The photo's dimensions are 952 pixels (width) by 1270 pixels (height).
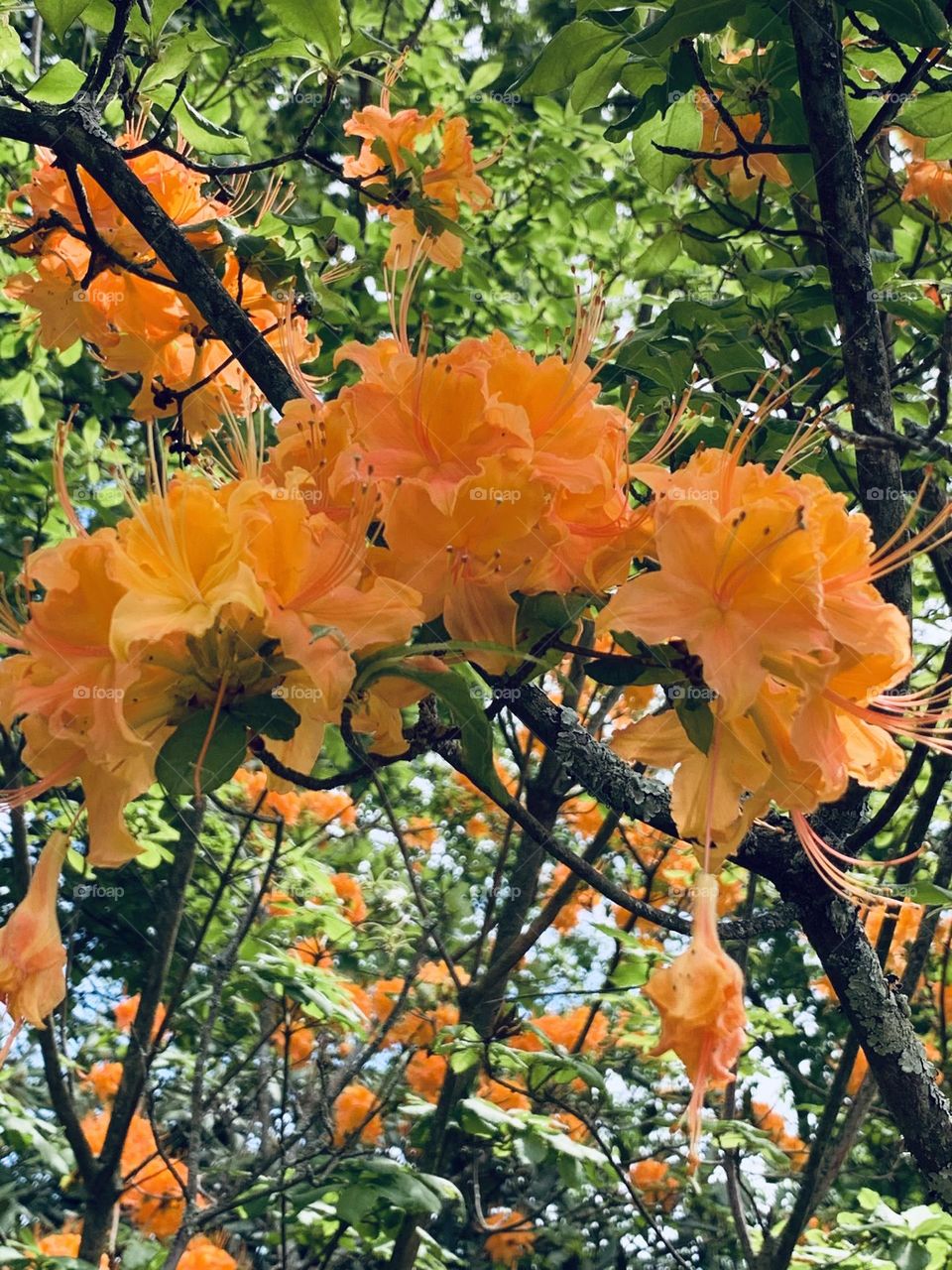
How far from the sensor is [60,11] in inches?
72.6

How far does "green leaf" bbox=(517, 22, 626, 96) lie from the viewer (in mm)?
1732

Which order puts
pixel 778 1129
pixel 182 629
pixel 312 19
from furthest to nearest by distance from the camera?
pixel 778 1129 → pixel 312 19 → pixel 182 629

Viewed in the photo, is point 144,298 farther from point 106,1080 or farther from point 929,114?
point 106,1080

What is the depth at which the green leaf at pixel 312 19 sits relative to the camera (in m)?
2.05

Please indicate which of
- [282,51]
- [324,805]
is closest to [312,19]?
[282,51]

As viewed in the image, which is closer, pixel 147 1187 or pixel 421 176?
pixel 421 176

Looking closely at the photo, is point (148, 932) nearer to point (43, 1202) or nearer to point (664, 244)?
point (43, 1202)

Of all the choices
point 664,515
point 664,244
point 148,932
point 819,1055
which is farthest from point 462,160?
point 819,1055

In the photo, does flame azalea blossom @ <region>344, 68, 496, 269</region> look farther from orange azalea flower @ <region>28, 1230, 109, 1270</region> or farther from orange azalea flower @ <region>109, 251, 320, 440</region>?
orange azalea flower @ <region>28, 1230, 109, 1270</region>

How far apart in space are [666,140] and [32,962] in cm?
176

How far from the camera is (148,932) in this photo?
6.15m

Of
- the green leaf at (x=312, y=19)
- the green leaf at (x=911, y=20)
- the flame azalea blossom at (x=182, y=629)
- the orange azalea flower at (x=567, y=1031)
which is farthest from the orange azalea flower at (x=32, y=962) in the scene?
the orange azalea flower at (x=567, y=1031)

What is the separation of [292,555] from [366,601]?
7 centimetres

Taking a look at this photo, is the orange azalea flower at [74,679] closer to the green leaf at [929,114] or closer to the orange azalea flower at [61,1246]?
the green leaf at [929,114]
